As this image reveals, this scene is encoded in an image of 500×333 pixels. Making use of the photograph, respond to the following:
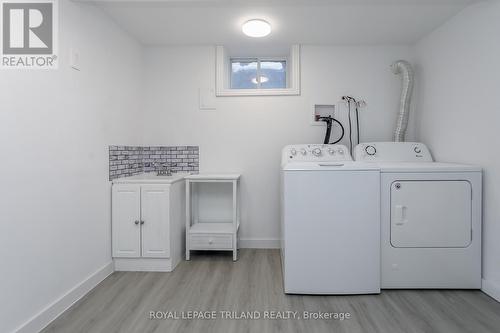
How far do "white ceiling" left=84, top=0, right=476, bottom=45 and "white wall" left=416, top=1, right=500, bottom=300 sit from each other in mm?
177

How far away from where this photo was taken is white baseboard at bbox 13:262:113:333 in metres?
1.36

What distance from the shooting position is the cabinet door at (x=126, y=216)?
209 centimetres

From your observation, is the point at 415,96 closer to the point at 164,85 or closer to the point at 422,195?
the point at 422,195

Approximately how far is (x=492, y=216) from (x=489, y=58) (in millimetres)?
1118

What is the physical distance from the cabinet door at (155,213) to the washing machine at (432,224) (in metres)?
1.71

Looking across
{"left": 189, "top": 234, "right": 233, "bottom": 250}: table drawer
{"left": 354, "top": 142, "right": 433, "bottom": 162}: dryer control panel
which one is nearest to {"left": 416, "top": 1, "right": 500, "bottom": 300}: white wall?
{"left": 354, "top": 142, "right": 433, "bottom": 162}: dryer control panel

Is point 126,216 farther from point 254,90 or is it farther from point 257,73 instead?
point 257,73

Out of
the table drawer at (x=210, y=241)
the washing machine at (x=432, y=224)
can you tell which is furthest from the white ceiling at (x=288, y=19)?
the table drawer at (x=210, y=241)

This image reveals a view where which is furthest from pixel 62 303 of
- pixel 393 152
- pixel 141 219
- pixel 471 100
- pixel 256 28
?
pixel 471 100

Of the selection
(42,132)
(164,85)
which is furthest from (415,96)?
(42,132)

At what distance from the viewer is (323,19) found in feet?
6.99

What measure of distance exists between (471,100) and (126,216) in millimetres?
2922

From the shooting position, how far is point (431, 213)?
1.79m

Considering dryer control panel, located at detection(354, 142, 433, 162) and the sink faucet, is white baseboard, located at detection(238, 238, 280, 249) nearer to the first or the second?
the sink faucet
